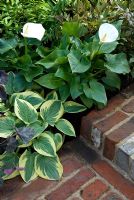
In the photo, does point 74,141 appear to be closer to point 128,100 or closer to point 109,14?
point 128,100

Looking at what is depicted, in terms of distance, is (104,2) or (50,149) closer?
(50,149)

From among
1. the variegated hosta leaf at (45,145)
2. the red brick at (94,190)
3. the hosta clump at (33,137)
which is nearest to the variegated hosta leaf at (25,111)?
the hosta clump at (33,137)

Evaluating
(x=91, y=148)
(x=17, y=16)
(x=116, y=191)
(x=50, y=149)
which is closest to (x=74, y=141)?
(x=91, y=148)

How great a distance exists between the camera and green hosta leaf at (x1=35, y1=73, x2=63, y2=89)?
200cm

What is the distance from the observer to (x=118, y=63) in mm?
1993

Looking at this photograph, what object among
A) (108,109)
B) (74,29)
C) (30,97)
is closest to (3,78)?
(30,97)

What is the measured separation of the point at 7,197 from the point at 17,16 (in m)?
1.07

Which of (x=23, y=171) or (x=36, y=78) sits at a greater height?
(x=36, y=78)

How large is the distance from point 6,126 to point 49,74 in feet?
1.30

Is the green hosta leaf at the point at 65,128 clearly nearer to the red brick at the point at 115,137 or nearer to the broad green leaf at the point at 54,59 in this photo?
the red brick at the point at 115,137

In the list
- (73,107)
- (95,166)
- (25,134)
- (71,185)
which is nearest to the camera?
(25,134)

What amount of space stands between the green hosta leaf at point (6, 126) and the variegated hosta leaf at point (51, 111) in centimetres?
18

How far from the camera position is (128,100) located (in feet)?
6.84

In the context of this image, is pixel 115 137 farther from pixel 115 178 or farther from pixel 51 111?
pixel 51 111
